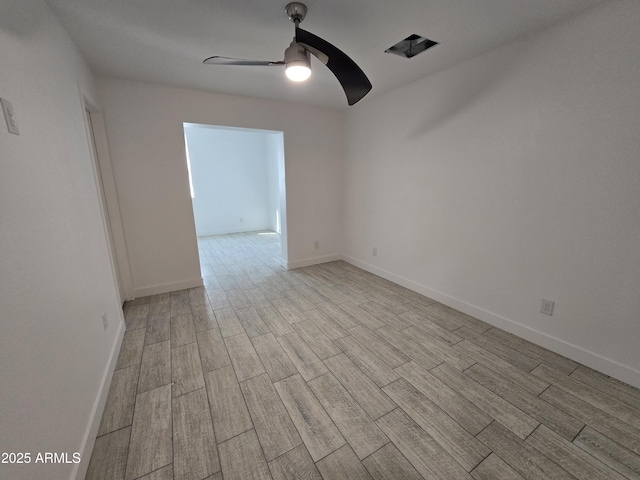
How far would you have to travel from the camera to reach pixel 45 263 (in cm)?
111

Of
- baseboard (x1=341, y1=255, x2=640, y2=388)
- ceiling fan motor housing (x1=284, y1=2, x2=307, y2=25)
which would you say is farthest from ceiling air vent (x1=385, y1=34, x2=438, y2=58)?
baseboard (x1=341, y1=255, x2=640, y2=388)

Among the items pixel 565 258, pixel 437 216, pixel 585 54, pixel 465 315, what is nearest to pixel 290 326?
pixel 465 315

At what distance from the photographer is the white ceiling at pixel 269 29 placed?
153 cm

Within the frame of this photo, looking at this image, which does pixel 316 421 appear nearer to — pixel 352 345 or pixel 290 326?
pixel 352 345

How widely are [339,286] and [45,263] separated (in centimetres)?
266

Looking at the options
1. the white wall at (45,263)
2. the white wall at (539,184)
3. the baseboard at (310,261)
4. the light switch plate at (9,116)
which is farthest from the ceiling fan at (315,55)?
the baseboard at (310,261)

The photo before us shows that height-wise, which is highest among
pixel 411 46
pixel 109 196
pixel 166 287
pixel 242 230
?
pixel 411 46

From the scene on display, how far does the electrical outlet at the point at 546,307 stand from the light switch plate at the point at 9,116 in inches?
131

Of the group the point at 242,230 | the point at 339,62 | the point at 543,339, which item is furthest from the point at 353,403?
the point at 242,230

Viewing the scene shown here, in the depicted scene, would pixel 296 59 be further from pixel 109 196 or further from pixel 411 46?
pixel 109 196

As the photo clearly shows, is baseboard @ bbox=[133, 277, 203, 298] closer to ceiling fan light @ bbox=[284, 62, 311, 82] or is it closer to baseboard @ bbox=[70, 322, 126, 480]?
baseboard @ bbox=[70, 322, 126, 480]

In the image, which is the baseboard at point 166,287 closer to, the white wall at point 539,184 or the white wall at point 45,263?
the white wall at point 45,263

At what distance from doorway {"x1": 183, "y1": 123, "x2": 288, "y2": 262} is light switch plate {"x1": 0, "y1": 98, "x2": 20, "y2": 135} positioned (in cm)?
483

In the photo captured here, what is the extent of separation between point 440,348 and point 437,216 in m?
1.35
